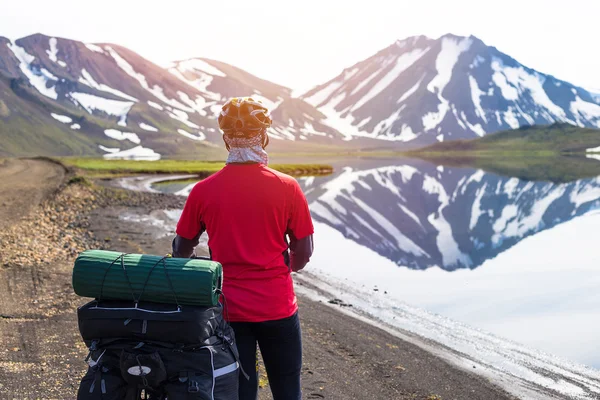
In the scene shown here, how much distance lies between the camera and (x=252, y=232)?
4.30 m

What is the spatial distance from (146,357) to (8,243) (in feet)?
53.1

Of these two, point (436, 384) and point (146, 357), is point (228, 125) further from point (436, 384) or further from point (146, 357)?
point (436, 384)

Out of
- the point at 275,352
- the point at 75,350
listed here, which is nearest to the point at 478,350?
the point at 75,350

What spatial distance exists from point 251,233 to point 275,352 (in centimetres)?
90

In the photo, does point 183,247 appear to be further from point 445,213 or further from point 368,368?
point 445,213

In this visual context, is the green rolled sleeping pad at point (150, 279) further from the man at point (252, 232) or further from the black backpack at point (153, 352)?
the man at point (252, 232)

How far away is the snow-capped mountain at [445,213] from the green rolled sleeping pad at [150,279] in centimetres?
2061

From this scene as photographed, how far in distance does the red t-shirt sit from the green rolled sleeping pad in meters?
0.26

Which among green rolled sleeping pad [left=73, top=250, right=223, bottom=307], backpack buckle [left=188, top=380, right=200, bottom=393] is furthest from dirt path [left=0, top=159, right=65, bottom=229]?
backpack buckle [left=188, top=380, right=200, bottom=393]

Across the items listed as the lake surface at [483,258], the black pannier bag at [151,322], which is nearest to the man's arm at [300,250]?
the black pannier bag at [151,322]

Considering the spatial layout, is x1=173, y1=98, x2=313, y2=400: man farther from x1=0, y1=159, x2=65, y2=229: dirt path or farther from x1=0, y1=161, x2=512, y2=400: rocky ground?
x1=0, y1=159, x2=65, y2=229: dirt path

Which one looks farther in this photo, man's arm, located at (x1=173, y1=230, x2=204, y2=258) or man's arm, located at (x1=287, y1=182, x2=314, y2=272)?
man's arm, located at (x1=173, y1=230, x2=204, y2=258)

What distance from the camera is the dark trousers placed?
172 inches

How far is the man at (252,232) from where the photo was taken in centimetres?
429
